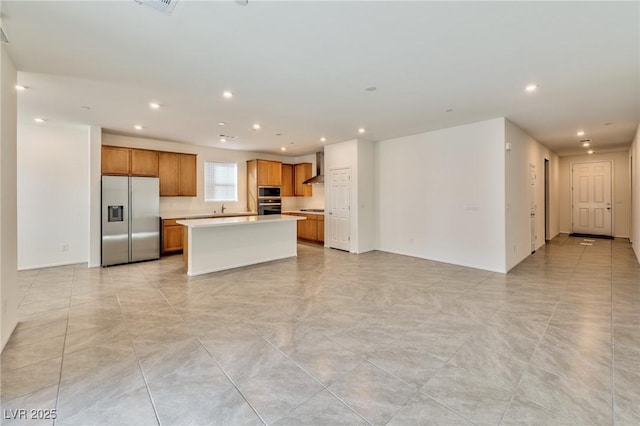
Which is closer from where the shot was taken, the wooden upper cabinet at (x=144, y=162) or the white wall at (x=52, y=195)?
the white wall at (x=52, y=195)

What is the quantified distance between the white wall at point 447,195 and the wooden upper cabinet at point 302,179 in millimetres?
2680

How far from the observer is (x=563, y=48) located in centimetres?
262

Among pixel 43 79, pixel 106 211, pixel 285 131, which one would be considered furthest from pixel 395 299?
pixel 106 211

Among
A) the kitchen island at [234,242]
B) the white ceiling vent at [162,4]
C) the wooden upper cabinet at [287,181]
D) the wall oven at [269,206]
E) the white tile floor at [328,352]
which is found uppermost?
the white ceiling vent at [162,4]

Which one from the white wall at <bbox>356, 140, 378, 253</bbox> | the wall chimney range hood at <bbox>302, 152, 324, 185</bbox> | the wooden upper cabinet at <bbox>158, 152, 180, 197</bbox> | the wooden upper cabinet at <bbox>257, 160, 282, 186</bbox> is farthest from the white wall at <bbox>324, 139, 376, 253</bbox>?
the wooden upper cabinet at <bbox>158, 152, 180, 197</bbox>

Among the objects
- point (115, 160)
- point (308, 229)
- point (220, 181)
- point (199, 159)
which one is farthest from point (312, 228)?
point (115, 160)

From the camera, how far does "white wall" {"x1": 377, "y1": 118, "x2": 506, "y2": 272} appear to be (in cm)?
498

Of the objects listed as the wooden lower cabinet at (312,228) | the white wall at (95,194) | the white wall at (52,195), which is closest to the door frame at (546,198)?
the wooden lower cabinet at (312,228)

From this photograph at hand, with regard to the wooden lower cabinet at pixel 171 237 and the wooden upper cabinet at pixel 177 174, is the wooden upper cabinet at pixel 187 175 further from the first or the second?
the wooden lower cabinet at pixel 171 237

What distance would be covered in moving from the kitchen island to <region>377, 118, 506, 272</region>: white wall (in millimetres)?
2477

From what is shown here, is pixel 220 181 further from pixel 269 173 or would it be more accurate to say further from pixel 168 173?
pixel 168 173

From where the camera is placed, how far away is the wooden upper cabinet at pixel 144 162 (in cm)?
596

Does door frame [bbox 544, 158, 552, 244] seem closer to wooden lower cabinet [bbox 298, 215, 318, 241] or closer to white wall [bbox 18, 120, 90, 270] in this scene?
wooden lower cabinet [bbox 298, 215, 318, 241]

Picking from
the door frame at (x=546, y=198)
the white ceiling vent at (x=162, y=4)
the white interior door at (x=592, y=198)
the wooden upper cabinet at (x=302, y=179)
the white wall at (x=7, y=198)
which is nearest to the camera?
the white ceiling vent at (x=162, y=4)
